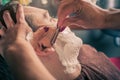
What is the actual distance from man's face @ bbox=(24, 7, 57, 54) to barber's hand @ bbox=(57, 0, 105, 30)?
0.07 m

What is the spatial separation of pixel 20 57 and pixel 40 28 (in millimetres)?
452

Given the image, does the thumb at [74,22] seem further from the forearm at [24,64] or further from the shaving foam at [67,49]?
the forearm at [24,64]

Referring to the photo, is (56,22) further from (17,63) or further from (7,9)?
(17,63)

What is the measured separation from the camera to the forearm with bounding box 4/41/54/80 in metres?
0.96

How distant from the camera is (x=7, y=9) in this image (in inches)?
53.7

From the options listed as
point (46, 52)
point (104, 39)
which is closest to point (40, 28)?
point (46, 52)

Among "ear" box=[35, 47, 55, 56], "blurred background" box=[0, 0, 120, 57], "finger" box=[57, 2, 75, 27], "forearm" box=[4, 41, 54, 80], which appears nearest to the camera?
"forearm" box=[4, 41, 54, 80]

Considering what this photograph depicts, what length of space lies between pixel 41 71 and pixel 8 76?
0.49m

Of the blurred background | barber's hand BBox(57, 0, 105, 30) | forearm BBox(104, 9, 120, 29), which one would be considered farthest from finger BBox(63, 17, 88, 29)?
the blurred background

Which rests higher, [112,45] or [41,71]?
[41,71]

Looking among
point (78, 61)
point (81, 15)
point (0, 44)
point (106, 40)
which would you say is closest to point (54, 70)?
point (78, 61)

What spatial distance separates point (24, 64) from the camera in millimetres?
976

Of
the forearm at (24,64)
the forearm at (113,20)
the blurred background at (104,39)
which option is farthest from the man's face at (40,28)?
the blurred background at (104,39)

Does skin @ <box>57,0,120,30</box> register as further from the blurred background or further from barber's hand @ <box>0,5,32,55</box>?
the blurred background
